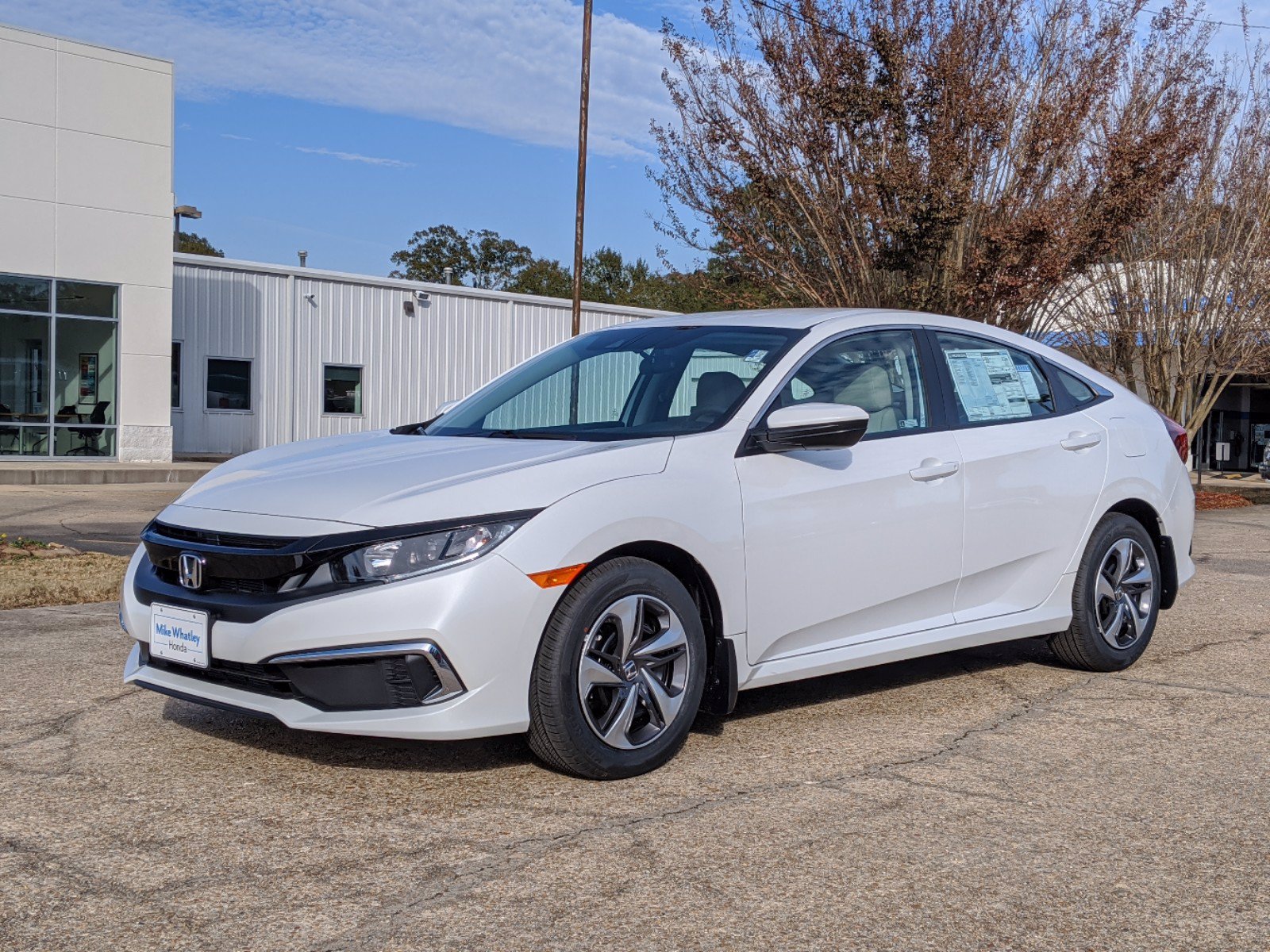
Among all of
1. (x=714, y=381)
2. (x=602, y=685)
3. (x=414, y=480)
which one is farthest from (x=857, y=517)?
(x=414, y=480)

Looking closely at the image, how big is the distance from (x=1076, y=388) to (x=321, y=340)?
82.8ft

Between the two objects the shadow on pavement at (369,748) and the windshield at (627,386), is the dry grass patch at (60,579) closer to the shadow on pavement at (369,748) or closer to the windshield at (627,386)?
the shadow on pavement at (369,748)

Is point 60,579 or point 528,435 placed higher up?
point 528,435

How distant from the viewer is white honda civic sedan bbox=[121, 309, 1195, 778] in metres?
4.05

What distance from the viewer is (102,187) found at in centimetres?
2505

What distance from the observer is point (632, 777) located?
4.43m

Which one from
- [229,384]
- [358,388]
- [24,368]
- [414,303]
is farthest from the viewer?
[414,303]

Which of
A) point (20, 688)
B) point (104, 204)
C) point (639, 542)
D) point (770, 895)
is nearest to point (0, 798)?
point (20, 688)

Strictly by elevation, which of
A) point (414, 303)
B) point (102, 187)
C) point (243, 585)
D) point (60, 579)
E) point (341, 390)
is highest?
point (102, 187)

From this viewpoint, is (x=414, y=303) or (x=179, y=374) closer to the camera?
(x=179, y=374)

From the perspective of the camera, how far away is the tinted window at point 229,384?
93.5ft

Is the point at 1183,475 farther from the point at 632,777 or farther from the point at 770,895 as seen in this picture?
the point at 770,895

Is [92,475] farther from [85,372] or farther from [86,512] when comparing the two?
[86,512]

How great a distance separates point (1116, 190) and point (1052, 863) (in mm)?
13994
